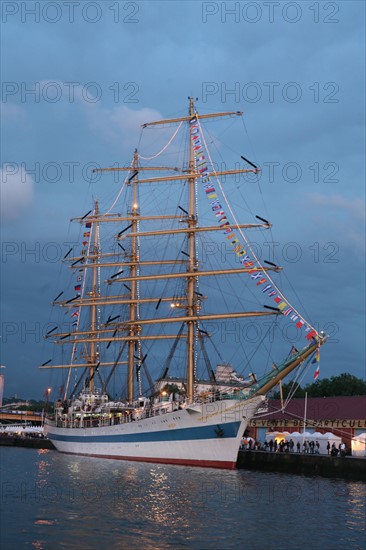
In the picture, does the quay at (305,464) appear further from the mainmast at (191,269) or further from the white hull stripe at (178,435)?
the mainmast at (191,269)

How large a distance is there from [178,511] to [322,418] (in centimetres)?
3862

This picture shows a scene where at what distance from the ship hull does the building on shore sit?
8974mm

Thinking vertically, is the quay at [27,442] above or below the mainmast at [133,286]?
below

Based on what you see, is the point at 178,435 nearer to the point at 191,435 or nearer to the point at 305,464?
the point at 191,435

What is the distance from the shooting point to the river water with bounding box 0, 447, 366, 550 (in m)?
23.7

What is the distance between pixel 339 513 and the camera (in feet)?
102

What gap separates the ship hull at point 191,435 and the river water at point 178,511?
4.34 metres

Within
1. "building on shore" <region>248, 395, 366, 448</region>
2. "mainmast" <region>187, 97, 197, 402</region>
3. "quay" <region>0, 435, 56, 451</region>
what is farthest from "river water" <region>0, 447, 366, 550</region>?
"quay" <region>0, 435, 56, 451</region>

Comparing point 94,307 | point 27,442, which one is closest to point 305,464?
point 94,307

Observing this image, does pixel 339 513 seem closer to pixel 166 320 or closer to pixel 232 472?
pixel 232 472

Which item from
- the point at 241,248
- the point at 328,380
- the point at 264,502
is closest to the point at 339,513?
the point at 264,502

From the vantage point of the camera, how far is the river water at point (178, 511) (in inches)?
934

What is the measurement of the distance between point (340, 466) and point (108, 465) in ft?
55.4

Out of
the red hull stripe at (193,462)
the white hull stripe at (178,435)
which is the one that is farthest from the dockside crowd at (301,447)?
the white hull stripe at (178,435)
